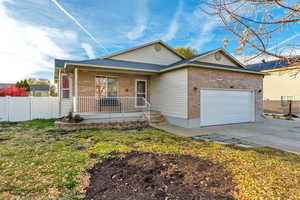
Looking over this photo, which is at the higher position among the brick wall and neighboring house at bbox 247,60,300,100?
neighboring house at bbox 247,60,300,100

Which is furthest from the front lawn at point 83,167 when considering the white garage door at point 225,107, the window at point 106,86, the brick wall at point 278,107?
Answer: the brick wall at point 278,107

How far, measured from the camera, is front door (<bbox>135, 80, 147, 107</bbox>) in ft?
35.1

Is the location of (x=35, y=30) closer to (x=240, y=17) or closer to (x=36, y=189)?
(x=36, y=189)

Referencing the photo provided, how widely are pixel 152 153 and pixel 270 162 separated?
277 cm

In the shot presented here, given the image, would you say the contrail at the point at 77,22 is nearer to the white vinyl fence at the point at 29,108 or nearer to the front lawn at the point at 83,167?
the white vinyl fence at the point at 29,108

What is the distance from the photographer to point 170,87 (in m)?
9.23

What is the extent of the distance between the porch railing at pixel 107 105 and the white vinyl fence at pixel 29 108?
9.02 ft

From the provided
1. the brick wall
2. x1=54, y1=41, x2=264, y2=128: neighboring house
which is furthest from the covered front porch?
the brick wall

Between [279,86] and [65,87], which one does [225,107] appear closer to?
Result: [65,87]

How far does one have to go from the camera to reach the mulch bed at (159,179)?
2234 millimetres

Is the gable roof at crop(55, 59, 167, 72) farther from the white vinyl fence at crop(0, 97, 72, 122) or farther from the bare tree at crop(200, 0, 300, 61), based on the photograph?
the bare tree at crop(200, 0, 300, 61)

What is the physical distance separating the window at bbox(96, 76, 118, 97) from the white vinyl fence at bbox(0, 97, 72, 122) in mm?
2902

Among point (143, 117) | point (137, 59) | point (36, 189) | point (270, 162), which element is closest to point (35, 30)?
point (137, 59)

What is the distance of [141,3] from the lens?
8.70 meters
